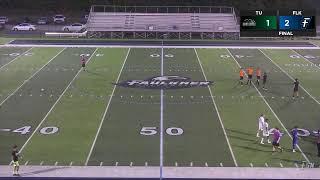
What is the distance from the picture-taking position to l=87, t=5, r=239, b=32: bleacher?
5431cm

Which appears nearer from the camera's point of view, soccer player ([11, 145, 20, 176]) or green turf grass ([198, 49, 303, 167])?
soccer player ([11, 145, 20, 176])

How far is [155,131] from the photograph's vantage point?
874 inches

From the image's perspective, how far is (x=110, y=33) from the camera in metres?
53.6

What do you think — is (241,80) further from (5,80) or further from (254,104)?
(5,80)

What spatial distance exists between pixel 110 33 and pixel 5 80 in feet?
75.1

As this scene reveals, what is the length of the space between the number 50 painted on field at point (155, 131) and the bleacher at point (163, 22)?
32.0 meters

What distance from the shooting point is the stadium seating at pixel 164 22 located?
54.3m

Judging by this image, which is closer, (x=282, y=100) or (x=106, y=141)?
(x=106, y=141)

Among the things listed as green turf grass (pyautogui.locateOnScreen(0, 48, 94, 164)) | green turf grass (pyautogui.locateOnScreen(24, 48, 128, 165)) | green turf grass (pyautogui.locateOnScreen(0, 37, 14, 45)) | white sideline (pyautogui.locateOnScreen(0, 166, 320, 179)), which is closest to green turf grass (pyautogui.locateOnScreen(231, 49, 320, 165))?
white sideline (pyautogui.locateOnScreen(0, 166, 320, 179))

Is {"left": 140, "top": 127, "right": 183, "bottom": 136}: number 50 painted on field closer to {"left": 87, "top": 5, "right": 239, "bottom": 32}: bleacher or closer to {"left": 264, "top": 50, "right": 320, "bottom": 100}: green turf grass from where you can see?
{"left": 264, "top": 50, "right": 320, "bottom": 100}: green turf grass

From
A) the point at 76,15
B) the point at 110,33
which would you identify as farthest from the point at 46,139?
the point at 76,15
